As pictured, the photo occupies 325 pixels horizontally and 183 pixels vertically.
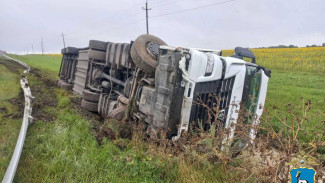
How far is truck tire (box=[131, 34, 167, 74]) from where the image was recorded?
3.55m

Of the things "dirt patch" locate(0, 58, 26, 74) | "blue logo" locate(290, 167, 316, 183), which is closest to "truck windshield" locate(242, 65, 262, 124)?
"blue logo" locate(290, 167, 316, 183)

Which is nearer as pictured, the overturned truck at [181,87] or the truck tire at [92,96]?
the overturned truck at [181,87]

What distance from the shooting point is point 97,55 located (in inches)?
209

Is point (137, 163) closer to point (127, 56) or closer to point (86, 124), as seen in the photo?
point (86, 124)

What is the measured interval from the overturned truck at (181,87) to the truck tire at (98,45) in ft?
1.26

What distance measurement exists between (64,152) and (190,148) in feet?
4.66

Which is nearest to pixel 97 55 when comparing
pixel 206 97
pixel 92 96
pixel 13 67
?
pixel 92 96

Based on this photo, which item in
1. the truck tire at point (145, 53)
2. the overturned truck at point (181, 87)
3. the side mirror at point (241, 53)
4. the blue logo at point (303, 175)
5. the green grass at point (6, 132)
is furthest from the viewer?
the side mirror at point (241, 53)

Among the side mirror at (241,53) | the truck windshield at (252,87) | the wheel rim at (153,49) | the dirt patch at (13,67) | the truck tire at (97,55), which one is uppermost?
the side mirror at (241,53)

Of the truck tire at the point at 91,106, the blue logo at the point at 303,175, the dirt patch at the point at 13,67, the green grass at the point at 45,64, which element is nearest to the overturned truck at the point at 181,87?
the truck tire at the point at 91,106

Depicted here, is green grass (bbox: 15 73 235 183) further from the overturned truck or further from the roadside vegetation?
the overturned truck

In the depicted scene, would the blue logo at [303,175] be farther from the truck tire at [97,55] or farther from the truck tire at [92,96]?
the truck tire at [97,55]

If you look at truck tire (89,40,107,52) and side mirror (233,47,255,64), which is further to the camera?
truck tire (89,40,107,52)

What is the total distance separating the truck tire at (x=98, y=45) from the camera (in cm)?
526
